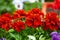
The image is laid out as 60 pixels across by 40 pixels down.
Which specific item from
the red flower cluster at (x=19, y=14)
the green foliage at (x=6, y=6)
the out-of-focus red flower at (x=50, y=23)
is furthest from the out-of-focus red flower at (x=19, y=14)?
the green foliage at (x=6, y=6)

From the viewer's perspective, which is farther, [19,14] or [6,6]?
[6,6]

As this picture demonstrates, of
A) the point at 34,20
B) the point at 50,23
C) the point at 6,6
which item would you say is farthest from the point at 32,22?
the point at 6,6

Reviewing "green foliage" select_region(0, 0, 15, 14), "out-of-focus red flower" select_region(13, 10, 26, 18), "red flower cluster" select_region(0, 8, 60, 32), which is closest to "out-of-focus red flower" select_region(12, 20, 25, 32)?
"red flower cluster" select_region(0, 8, 60, 32)

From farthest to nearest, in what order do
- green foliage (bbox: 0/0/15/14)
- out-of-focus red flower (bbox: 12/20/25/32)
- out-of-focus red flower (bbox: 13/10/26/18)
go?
green foliage (bbox: 0/0/15/14)
out-of-focus red flower (bbox: 13/10/26/18)
out-of-focus red flower (bbox: 12/20/25/32)

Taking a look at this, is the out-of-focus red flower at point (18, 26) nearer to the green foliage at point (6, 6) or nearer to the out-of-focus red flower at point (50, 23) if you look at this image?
the out-of-focus red flower at point (50, 23)

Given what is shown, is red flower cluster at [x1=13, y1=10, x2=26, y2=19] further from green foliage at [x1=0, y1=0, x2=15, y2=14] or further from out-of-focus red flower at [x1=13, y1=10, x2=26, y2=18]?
green foliage at [x1=0, y1=0, x2=15, y2=14]

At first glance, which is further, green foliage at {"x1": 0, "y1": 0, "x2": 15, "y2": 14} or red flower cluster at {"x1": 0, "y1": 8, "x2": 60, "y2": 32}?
green foliage at {"x1": 0, "y1": 0, "x2": 15, "y2": 14}

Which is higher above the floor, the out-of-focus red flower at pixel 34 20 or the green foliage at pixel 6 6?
the out-of-focus red flower at pixel 34 20

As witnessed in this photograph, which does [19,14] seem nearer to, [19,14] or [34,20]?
[19,14]

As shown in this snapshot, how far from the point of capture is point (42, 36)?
2168mm

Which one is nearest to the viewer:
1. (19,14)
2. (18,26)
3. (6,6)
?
(18,26)

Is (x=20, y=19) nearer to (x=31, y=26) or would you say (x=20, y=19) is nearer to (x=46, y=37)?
(x=31, y=26)

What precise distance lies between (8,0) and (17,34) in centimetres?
372

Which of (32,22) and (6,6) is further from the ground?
(32,22)
